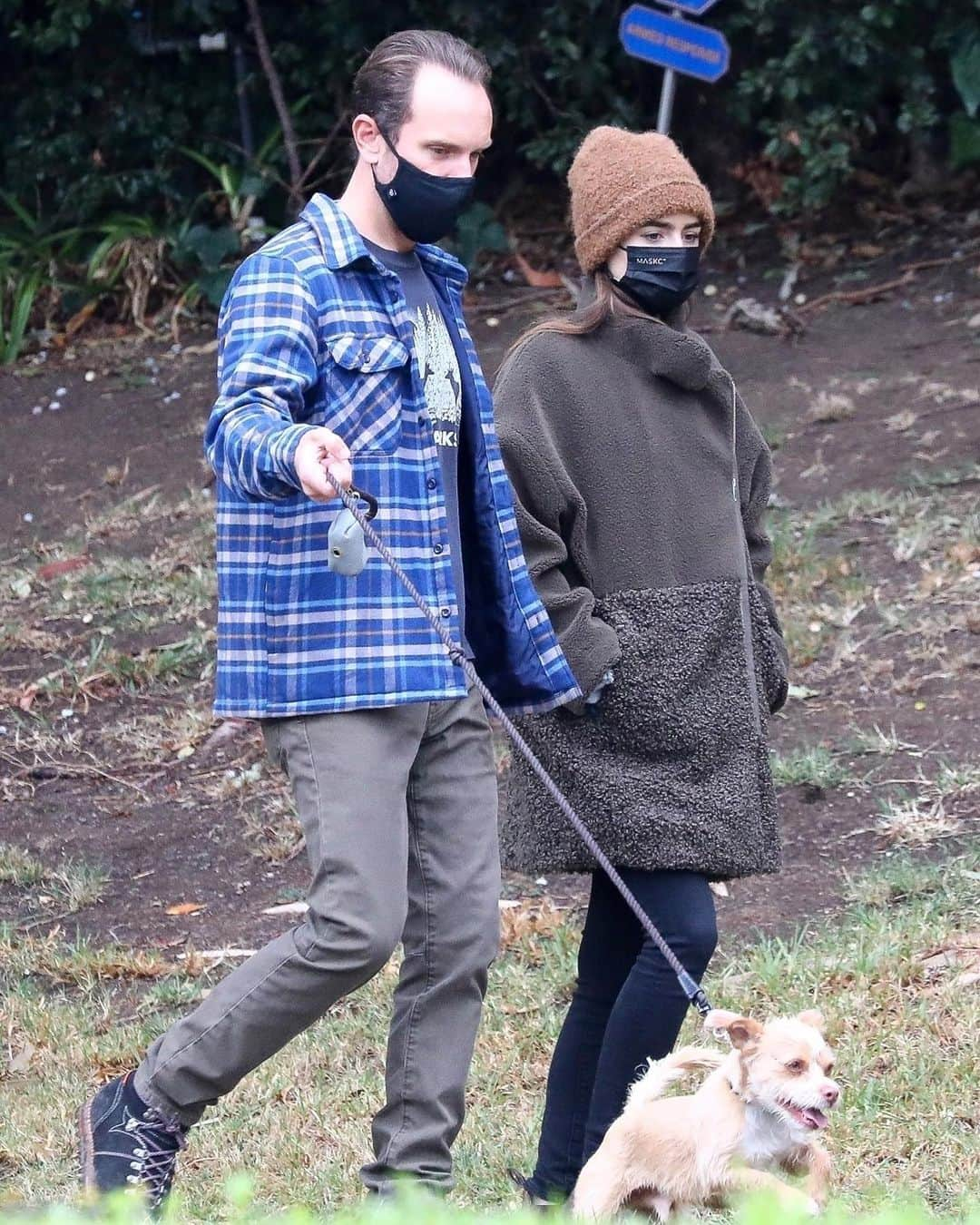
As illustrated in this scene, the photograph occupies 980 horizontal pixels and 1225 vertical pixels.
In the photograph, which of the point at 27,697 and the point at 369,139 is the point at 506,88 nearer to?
the point at 27,697

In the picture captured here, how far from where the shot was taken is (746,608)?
11.7ft

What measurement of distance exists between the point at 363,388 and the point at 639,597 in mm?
689

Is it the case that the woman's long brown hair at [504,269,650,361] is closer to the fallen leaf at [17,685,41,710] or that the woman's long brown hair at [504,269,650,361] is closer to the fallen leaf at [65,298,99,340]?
the fallen leaf at [17,685,41,710]

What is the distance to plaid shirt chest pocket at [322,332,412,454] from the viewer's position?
122 inches

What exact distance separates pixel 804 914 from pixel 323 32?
278 inches

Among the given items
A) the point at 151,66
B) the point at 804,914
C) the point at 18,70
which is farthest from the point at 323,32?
the point at 804,914

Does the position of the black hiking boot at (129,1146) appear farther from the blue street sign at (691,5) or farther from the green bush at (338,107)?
the green bush at (338,107)

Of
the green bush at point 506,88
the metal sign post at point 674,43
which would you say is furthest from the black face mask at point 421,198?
the green bush at point 506,88

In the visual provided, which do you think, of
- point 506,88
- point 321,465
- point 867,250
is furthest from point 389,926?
point 506,88

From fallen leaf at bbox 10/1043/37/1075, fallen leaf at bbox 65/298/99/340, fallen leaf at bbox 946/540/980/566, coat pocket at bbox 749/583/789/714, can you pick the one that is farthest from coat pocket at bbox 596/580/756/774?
fallen leaf at bbox 65/298/99/340

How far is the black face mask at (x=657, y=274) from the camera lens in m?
3.50

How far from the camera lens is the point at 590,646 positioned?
3367 millimetres

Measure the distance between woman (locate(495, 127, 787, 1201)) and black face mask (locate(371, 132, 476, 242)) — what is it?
353mm

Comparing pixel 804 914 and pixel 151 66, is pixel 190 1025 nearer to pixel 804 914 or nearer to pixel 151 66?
pixel 804 914
